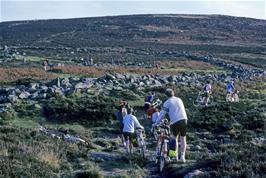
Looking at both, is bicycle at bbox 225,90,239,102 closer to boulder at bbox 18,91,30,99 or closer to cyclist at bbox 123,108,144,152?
boulder at bbox 18,91,30,99

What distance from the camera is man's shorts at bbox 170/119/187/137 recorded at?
15.5 meters

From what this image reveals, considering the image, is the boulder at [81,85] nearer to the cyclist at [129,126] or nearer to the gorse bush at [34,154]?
the gorse bush at [34,154]

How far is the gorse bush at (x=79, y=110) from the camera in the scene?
90.4ft

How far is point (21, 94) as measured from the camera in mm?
30891

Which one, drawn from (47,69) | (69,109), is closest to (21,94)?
(69,109)

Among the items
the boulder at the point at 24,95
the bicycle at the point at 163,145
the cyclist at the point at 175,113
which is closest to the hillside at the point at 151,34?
the boulder at the point at 24,95

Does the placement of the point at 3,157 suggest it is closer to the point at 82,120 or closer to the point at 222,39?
the point at 82,120

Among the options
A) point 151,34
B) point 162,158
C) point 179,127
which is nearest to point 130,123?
point 162,158

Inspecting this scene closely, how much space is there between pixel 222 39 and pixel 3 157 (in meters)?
126

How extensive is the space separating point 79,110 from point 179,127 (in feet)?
44.1

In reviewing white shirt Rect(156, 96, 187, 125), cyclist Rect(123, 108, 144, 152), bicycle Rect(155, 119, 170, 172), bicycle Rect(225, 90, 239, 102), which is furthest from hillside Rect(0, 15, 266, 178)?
white shirt Rect(156, 96, 187, 125)

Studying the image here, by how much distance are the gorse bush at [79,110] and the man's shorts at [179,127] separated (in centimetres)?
1191

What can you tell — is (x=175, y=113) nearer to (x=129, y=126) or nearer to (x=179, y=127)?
(x=179, y=127)

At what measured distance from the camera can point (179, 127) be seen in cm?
1553
